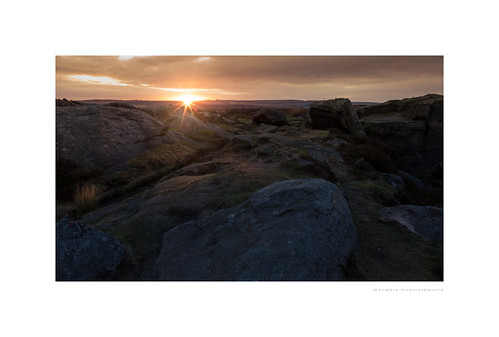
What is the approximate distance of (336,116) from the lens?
2064 centimetres

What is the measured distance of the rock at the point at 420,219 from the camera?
5609 millimetres

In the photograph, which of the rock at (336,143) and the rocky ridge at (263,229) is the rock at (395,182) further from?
the rock at (336,143)

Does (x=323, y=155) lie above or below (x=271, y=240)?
above

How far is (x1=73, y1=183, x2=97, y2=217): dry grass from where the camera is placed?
7.83 metres

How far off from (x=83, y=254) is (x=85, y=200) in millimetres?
4298

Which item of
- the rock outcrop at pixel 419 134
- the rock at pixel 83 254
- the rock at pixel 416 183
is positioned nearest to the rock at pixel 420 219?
the rock at pixel 83 254

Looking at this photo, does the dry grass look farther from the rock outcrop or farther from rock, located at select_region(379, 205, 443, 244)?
the rock outcrop

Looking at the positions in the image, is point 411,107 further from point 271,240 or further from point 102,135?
point 271,240

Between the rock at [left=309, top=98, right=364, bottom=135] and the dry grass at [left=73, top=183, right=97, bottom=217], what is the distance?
1726 centimetres

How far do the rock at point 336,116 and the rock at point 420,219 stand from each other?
14754mm

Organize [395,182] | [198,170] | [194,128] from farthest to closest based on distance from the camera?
[194,128] < [395,182] < [198,170]

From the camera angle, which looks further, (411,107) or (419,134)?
(411,107)

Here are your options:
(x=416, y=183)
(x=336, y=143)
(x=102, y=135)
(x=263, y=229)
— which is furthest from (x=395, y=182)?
(x=102, y=135)

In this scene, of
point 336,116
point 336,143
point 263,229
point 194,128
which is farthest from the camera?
point 336,116
